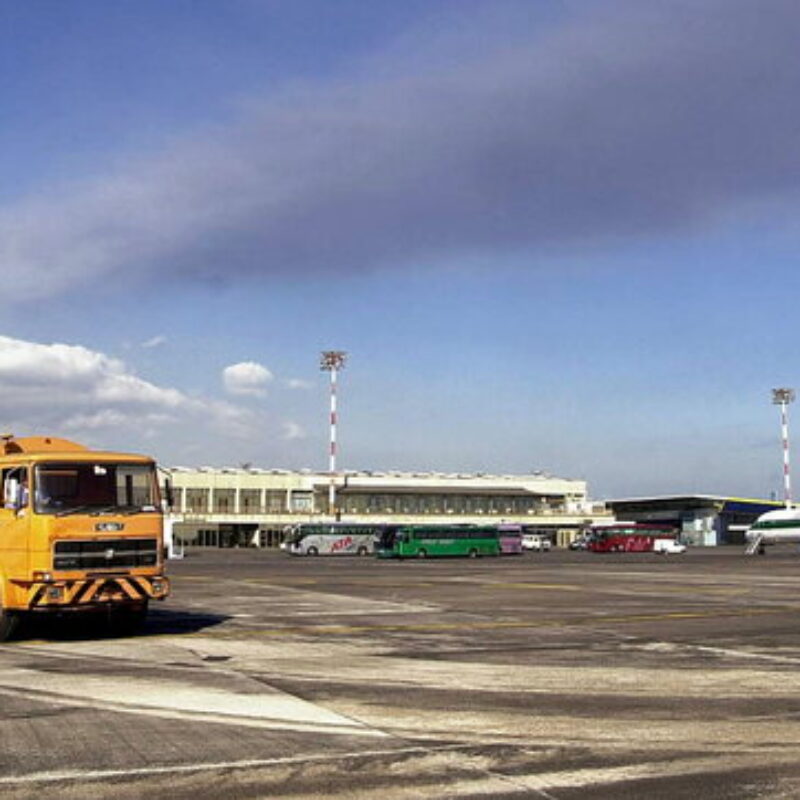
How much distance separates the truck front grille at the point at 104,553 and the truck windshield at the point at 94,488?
565 mm

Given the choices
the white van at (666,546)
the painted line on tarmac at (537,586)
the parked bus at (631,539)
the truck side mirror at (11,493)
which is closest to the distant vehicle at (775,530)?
the white van at (666,546)

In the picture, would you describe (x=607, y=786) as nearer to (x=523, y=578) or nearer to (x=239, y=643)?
(x=239, y=643)

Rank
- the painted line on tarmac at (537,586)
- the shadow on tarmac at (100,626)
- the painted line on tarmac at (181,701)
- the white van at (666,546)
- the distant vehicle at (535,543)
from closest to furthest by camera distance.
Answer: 1. the painted line on tarmac at (181,701)
2. the shadow on tarmac at (100,626)
3. the painted line on tarmac at (537,586)
4. the white van at (666,546)
5. the distant vehicle at (535,543)

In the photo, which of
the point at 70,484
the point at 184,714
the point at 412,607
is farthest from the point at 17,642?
the point at 412,607

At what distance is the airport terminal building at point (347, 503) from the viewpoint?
136 m

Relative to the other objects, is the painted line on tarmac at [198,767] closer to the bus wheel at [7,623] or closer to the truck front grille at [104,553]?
the truck front grille at [104,553]

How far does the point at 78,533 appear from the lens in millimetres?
17594

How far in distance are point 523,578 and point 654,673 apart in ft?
95.1

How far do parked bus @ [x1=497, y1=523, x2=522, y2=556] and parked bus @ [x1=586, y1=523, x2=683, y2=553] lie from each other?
15.6 metres

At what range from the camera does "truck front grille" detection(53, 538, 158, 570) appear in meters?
17.4

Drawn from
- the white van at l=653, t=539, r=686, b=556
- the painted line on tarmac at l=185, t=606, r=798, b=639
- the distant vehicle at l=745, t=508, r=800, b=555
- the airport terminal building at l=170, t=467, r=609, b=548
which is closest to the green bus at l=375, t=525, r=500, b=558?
the white van at l=653, t=539, r=686, b=556

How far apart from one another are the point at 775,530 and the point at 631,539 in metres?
16.6

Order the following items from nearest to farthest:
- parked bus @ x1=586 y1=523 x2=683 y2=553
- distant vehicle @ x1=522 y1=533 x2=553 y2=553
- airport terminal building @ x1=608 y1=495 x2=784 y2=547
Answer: parked bus @ x1=586 y1=523 x2=683 y2=553 → distant vehicle @ x1=522 y1=533 x2=553 y2=553 → airport terminal building @ x1=608 y1=495 x2=784 y2=547

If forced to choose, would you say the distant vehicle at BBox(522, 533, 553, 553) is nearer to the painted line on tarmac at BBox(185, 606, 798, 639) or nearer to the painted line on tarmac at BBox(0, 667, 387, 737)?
the painted line on tarmac at BBox(185, 606, 798, 639)
